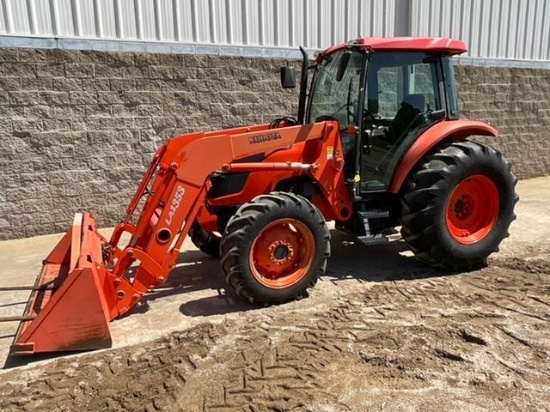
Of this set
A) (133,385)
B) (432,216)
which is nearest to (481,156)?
(432,216)

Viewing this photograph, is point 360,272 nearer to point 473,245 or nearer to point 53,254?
point 473,245

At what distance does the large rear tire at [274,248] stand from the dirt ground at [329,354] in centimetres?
18

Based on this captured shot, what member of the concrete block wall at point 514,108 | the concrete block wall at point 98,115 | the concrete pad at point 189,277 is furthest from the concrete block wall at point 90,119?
the concrete block wall at point 514,108

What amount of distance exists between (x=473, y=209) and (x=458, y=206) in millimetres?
205

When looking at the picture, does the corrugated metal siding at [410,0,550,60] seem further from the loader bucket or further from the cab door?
the loader bucket

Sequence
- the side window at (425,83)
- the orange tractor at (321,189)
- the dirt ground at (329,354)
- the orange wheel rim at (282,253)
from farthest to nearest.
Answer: the side window at (425,83), the orange wheel rim at (282,253), the orange tractor at (321,189), the dirt ground at (329,354)

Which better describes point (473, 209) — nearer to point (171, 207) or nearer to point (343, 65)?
point (343, 65)

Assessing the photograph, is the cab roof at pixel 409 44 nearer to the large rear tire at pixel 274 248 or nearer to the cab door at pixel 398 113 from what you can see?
the cab door at pixel 398 113

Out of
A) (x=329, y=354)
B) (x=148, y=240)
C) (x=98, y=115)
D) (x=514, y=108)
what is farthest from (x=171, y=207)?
(x=514, y=108)

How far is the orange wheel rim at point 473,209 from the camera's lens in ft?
15.9

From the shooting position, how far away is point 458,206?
4926mm

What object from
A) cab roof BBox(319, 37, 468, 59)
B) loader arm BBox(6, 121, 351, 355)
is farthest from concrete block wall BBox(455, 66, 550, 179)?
loader arm BBox(6, 121, 351, 355)

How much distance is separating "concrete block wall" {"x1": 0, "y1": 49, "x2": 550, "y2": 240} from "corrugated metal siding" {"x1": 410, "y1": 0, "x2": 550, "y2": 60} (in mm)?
3201

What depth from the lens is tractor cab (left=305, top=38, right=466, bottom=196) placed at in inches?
180
